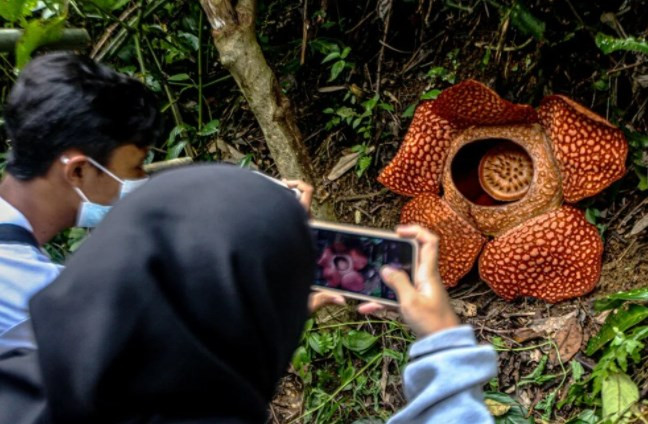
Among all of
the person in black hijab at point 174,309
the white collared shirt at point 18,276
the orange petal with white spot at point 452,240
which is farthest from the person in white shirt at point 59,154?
the orange petal with white spot at point 452,240

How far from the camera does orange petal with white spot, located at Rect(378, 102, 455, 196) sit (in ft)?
9.12

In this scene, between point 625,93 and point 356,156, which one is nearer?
point 625,93

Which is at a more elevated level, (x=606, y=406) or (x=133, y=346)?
(x=133, y=346)

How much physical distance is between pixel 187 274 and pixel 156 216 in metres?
0.09

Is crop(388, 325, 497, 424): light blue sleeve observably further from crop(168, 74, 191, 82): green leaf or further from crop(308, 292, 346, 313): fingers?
crop(168, 74, 191, 82): green leaf

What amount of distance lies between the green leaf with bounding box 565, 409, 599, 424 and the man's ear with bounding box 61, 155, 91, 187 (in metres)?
1.54

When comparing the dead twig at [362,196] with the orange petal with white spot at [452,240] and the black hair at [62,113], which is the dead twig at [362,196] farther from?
the black hair at [62,113]

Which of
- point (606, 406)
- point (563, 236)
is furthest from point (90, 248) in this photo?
point (563, 236)

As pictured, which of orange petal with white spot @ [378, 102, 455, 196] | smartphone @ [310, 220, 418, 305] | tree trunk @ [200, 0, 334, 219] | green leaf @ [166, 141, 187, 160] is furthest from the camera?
green leaf @ [166, 141, 187, 160]

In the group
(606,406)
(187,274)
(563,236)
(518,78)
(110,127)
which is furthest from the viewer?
(518,78)

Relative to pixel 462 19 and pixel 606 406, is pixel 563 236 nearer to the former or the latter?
pixel 606 406

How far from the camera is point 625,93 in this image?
8.52 feet

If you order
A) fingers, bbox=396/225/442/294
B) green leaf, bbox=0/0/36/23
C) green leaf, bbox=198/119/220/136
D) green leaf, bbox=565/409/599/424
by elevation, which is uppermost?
green leaf, bbox=0/0/36/23

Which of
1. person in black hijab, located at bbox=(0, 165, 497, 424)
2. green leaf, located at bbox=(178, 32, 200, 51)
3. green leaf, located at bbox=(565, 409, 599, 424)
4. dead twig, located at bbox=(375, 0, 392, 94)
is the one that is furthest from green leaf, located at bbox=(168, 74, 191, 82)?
person in black hijab, located at bbox=(0, 165, 497, 424)
